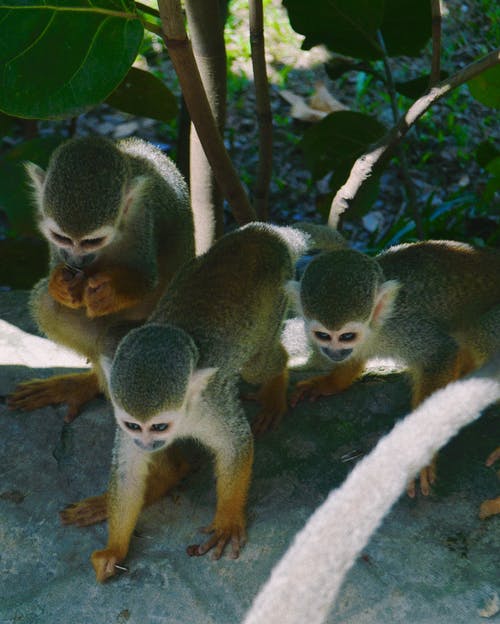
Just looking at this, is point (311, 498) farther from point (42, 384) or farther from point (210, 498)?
point (42, 384)

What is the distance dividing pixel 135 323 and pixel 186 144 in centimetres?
161

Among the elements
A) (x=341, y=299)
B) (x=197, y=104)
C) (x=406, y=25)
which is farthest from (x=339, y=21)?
(x=341, y=299)

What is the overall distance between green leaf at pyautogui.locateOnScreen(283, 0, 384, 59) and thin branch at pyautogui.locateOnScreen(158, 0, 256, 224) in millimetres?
862

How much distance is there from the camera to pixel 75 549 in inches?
120

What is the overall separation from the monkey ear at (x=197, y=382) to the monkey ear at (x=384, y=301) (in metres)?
0.85

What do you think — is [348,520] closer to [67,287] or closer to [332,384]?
[67,287]

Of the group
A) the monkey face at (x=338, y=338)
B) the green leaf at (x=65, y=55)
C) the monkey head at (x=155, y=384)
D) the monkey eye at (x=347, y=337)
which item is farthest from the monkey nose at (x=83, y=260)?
the monkey eye at (x=347, y=337)

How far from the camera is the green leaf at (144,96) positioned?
4.20 m

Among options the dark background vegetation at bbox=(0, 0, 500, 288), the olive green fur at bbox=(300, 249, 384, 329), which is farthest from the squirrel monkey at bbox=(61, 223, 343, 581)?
the dark background vegetation at bbox=(0, 0, 500, 288)

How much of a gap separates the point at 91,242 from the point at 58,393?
3.14 ft

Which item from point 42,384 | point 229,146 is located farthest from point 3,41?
point 229,146

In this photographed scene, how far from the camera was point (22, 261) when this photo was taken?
15.3 ft

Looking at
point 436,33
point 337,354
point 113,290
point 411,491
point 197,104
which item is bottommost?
point 411,491

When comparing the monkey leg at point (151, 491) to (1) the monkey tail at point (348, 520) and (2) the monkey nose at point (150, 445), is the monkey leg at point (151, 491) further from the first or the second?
(1) the monkey tail at point (348, 520)
